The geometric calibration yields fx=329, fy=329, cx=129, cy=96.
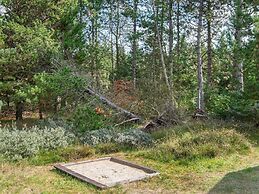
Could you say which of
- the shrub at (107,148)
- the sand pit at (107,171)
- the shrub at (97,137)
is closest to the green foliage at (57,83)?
the shrub at (97,137)

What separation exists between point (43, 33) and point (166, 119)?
5.59m

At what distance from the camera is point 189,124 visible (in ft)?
35.0

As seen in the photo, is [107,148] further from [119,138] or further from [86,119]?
[86,119]

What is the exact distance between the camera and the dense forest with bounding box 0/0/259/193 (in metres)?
8.33

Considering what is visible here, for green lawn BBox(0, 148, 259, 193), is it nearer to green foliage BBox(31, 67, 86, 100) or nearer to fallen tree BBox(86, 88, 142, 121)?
green foliage BBox(31, 67, 86, 100)

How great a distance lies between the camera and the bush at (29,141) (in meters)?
8.09

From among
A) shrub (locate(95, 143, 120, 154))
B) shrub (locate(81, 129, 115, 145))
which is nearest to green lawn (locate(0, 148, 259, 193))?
shrub (locate(95, 143, 120, 154))

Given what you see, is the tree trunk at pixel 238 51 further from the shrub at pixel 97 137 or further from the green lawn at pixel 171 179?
the shrub at pixel 97 137

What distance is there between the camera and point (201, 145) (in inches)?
327

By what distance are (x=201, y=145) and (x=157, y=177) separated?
2.15 meters

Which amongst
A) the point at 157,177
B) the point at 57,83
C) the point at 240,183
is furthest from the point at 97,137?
the point at 240,183

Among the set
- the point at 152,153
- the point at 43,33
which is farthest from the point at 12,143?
the point at 43,33

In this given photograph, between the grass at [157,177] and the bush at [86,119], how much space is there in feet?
5.32

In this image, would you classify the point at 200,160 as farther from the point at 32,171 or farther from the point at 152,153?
the point at 32,171
